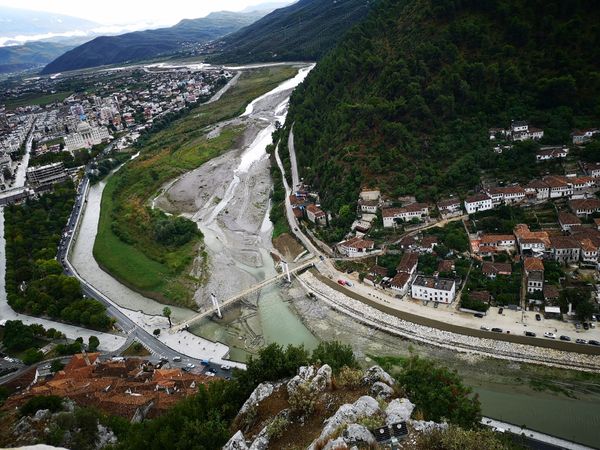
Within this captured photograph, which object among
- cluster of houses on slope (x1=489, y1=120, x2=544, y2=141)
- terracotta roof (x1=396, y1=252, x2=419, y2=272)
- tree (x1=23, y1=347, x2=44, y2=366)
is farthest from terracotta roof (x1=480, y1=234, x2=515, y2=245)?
tree (x1=23, y1=347, x2=44, y2=366)

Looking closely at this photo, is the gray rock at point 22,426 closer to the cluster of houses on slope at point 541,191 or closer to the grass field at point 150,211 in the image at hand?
the grass field at point 150,211

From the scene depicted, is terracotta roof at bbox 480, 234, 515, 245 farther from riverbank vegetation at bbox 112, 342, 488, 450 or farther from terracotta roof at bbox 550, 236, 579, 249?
riverbank vegetation at bbox 112, 342, 488, 450

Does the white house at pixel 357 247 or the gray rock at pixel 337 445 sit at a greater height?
the gray rock at pixel 337 445

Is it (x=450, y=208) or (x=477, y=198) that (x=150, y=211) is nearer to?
(x=450, y=208)

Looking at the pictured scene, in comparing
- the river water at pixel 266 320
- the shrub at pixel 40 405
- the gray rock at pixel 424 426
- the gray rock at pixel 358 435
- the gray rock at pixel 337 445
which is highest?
the gray rock at pixel 337 445

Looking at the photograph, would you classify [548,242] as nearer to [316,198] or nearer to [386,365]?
[386,365]

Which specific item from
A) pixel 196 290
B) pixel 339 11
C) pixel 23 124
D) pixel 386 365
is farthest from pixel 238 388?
pixel 339 11

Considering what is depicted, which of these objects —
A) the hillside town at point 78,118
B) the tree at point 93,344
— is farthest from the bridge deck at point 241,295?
the hillside town at point 78,118
